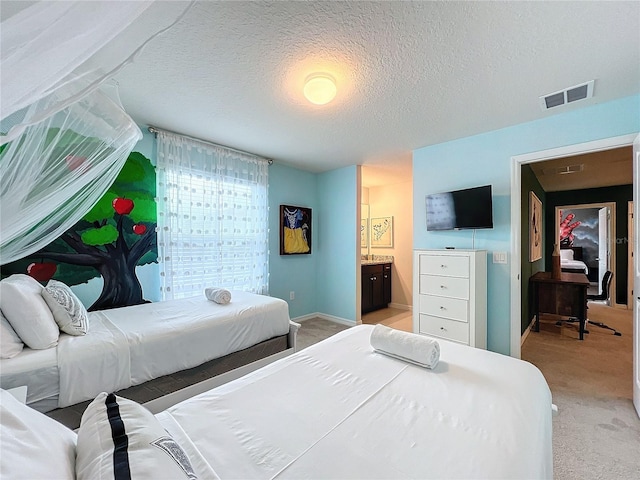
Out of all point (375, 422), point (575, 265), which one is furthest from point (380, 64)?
Result: point (575, 265)

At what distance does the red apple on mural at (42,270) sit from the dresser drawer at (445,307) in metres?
3.55

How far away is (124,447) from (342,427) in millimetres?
639

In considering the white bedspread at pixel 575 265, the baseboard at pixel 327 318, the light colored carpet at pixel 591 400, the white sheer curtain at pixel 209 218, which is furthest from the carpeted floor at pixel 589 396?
the white bedspread at pixel 575 265

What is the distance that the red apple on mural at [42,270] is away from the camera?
2244 mm

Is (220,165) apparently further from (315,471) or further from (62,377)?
(315,471)

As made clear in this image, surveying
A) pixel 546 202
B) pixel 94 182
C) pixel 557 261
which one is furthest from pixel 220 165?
pixel 546 202

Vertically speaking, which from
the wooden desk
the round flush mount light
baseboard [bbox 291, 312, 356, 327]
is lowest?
baseboard [bbox 291, 312, 356, 327]

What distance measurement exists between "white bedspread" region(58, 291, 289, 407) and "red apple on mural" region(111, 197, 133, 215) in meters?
0.98

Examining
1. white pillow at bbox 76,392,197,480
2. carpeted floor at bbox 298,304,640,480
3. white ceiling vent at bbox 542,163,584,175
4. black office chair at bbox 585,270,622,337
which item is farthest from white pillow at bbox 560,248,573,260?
white pillow at bbox 76,392,197,480

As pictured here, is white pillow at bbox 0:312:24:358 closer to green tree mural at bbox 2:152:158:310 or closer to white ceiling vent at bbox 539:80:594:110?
green tree mural at bbox 2:152:158:310

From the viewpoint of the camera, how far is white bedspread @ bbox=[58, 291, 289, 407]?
1.56 m

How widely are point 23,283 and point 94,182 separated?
79 centimetres

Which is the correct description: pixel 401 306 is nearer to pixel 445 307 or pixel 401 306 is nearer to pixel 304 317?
pixel 304 317

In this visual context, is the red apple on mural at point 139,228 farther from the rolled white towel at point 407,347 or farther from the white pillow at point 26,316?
the rolled white towel at point 407,347
